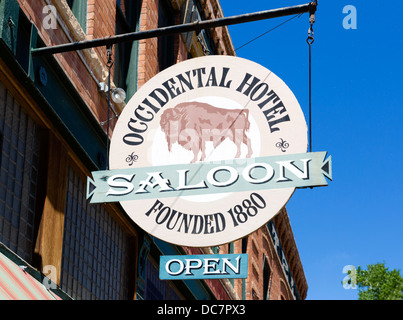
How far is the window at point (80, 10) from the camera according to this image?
12617mm

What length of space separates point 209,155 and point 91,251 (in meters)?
2.98

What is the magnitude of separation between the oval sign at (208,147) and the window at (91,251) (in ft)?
5.80

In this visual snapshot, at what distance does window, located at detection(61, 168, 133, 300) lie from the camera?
1115cm

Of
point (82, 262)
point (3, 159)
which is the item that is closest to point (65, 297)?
point (82, 262)

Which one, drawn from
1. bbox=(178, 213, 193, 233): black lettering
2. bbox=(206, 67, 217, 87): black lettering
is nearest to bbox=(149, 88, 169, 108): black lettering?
bbox=(206, 67, 217, 87): black lettering

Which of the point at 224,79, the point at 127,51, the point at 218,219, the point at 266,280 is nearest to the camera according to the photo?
the point at 218,219

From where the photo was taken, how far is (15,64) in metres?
9.53

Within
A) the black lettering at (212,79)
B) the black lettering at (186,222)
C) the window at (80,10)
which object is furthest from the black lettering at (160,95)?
the window at (80,10)

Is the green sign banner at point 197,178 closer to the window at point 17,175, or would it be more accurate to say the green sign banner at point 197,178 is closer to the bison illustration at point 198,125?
the bison illustration at point 198,125

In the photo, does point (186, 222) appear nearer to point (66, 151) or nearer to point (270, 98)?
point (270, 98)

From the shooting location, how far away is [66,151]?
36.4 ft

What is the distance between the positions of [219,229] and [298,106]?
67.7 inches

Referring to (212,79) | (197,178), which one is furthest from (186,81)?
(197,178)

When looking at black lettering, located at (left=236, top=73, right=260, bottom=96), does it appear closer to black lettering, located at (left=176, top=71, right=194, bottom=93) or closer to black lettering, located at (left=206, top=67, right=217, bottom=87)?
black lettering, located at (left=206, top=67, right=217, bottom=87)
